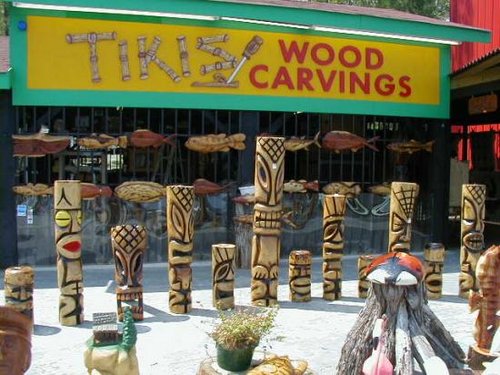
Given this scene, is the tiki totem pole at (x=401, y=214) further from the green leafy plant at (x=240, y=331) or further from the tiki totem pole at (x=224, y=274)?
the green leafy plant at (x=240, y=331)

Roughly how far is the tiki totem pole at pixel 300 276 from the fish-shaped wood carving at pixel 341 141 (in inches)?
156

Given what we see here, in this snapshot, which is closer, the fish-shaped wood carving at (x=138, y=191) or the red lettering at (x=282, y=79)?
the fish-shaped wood carving at (x=138, y=191)

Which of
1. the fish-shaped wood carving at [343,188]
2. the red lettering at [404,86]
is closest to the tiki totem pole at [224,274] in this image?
the fish-shaped wood carving at [343,188]

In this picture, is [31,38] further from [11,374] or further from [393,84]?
[11,374]

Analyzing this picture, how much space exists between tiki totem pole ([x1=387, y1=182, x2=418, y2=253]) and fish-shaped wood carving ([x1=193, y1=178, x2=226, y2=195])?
155 inches

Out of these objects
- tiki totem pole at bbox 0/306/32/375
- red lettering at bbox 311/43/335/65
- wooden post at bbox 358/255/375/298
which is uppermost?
red lettering at bbox 311/43/335/65

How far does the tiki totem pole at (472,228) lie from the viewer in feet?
31.9

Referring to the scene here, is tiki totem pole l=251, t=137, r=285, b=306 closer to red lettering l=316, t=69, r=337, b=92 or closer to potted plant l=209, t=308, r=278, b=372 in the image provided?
potted plant l=209, t=308, r=278, b=372

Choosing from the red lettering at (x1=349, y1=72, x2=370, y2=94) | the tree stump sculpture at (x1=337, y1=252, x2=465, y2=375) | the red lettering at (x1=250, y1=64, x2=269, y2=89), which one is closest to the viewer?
the tree stump sculpture at (x1=337, y1=252, x2=465, y2=375)

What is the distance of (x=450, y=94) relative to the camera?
47.0ft

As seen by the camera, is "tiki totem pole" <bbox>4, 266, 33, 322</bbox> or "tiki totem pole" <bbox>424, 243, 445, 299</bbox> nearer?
"tiki totem pole" <bbox>4, 266, 33, 322</bbox>

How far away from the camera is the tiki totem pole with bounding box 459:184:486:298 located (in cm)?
973

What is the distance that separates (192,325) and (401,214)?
3.51 metres

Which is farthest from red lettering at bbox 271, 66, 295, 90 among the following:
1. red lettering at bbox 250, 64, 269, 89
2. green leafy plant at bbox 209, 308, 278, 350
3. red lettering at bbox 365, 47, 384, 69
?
green leafy plant at bbox 209, 308, 278, 350
